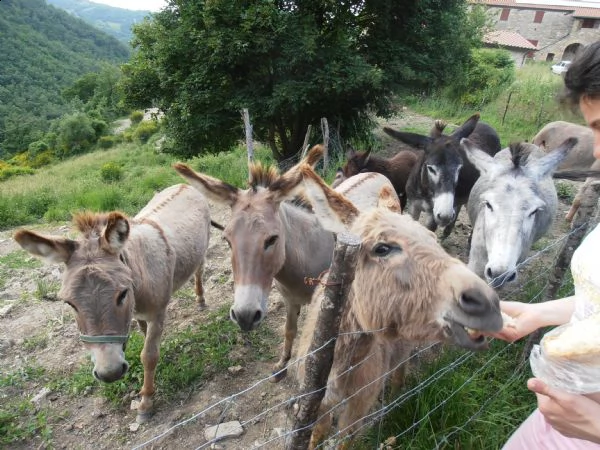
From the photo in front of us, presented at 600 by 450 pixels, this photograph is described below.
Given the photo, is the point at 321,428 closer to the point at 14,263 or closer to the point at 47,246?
the point at 47,246

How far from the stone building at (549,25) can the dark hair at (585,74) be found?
37.4m

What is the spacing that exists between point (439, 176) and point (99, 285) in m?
4.27

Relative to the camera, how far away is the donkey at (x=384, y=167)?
20.0ft

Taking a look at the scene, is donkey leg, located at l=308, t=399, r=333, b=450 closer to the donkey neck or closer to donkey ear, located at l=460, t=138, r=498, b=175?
the donkey neck

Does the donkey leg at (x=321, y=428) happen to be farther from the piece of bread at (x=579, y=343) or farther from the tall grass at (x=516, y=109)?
the tall grass at (x=516, y=109)

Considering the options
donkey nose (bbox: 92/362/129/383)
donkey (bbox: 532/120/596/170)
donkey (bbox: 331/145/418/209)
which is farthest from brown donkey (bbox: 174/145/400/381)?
donkey (bbox: 532/120/596/170)

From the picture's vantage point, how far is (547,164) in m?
3.32

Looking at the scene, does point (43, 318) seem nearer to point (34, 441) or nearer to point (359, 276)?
point (34, 441)

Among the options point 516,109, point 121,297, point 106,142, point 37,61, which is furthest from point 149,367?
point 37,61

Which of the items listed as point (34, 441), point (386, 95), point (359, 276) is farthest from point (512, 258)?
point (386, 95)

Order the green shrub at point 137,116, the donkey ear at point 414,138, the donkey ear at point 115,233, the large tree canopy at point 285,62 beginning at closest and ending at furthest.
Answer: the donkey ear at point 115,233 < the donkey ear at point 414,138 < the large tree canopy at point 285,62 < the green shrub at point 137,116

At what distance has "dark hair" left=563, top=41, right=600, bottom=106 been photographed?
3.92 ft

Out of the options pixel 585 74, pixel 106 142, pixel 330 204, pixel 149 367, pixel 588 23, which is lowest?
pixel 106 142

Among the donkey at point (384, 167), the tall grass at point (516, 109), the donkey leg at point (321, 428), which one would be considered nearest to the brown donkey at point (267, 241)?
the donkey leg at point (321, 428)
